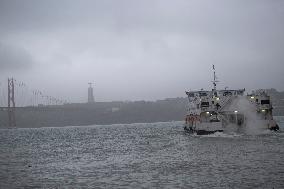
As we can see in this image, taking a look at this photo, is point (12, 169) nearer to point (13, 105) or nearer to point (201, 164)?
point (201, 164)

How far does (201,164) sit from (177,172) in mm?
5168

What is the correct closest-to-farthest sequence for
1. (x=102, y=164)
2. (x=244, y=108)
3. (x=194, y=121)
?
(x=102, y=164) < (x=244, y=108) < (x=194, y=121)

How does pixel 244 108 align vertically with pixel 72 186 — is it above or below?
above

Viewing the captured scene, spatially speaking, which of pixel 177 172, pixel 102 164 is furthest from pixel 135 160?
pixel 177 172

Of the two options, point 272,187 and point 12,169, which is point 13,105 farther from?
point 272,187

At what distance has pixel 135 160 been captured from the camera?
4203 centimetres

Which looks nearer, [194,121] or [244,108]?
Result: [244,108]

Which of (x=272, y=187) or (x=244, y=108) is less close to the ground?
(x=244, y=108)

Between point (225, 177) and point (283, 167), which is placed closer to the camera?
point (225, 177)

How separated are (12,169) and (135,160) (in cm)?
1205

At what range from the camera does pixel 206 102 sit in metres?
74.2

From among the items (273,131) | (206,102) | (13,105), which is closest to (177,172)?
(206,102)

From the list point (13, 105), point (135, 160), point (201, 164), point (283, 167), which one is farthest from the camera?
point (13, 105)

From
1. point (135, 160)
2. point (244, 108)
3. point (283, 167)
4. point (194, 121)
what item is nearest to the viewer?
point (283, 167)
